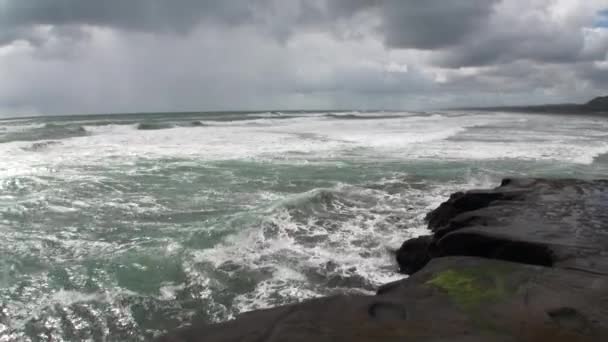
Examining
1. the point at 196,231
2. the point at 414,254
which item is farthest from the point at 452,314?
the point at 196,231

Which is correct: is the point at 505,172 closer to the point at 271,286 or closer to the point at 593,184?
the point at 593,184

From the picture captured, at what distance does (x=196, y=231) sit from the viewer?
8172mm

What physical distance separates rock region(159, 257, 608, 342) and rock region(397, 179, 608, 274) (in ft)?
2.54

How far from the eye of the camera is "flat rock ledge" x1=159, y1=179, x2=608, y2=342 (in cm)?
353

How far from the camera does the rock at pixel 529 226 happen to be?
5.26 metres

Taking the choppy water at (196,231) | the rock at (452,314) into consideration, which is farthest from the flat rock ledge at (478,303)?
the choppy water at (196,231)

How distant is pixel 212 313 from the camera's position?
5.32m

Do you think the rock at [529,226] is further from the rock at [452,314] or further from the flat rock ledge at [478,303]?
the rock at [452,314]

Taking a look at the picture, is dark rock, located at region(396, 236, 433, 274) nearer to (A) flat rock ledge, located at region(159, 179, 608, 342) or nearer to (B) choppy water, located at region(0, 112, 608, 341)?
(B) choppy water, located at region(0, 112, 608, 341)

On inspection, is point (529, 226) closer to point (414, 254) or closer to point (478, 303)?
point (414, 254)

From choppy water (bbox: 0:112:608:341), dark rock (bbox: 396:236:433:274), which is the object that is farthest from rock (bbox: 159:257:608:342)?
dark rock (bbox: 396:236:433:274)

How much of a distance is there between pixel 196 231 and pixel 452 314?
555 cm

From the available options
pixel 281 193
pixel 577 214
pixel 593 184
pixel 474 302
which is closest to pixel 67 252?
pixel 281 193

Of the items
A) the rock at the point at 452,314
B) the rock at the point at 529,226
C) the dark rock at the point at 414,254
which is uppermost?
the rock at the point at 529,226
